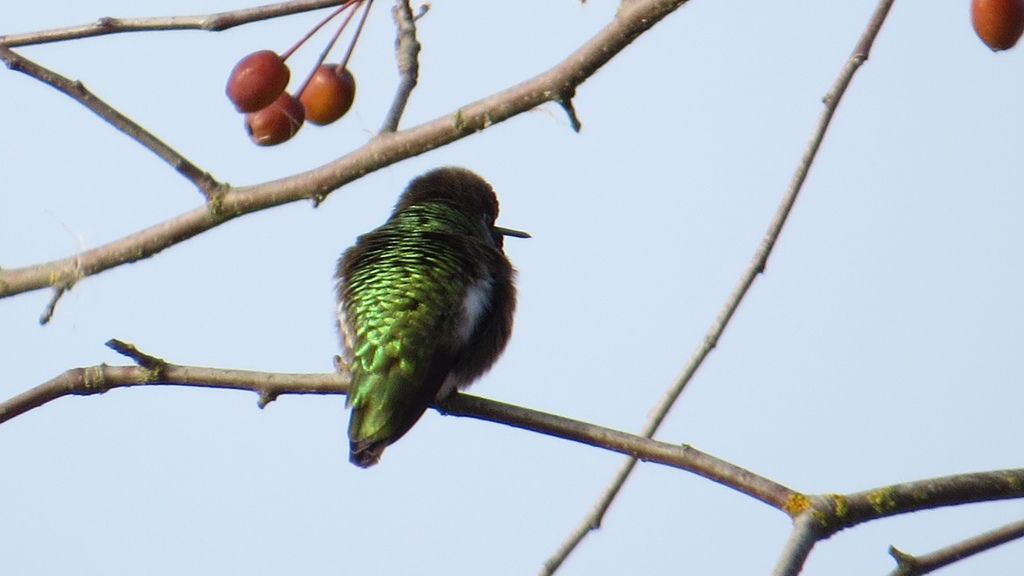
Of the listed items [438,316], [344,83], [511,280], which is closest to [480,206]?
[511,280]

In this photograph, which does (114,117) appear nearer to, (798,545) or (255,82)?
(255,82)

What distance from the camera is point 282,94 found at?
349 cm

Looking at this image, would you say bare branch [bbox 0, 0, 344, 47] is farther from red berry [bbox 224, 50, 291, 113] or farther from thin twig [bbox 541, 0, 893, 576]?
thin twig [bbox 541, 0, 893, 576]

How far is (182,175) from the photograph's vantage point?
2.96m

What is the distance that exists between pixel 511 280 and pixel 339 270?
62cm

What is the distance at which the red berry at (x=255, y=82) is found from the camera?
3334 mm

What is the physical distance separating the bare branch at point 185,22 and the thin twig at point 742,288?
3.66 feet

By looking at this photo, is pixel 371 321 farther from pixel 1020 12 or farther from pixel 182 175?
pixel 1020 12

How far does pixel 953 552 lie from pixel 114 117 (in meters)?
1.99

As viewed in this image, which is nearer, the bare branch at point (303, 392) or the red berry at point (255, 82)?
the bare branch at point (303, 392)

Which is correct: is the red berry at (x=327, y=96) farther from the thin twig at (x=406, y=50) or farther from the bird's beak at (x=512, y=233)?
the bird's beak at (x=512, y=233)

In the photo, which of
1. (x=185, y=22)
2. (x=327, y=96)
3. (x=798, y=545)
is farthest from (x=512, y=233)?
(x=798, y=545)

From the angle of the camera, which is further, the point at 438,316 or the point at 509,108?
the point at 438,316

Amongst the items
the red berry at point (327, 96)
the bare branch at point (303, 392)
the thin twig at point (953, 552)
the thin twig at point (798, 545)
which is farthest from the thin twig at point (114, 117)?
the thin twig at point (953, 552)
